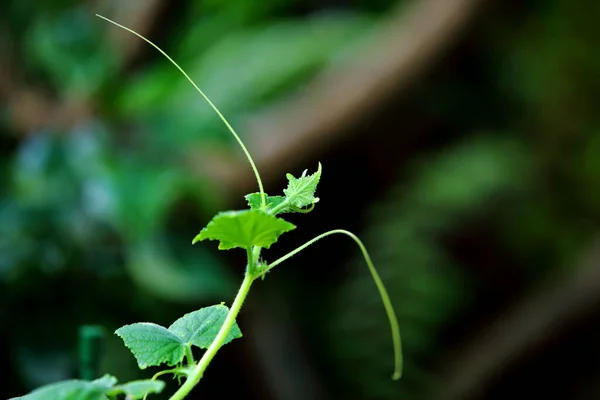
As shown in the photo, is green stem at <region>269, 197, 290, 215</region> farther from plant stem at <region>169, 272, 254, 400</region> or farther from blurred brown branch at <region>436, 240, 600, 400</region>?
blurred brown branch at <region>436, 240, 600, 400</region>

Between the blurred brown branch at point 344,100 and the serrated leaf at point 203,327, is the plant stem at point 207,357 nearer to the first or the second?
the serrated leaf at point 203,327

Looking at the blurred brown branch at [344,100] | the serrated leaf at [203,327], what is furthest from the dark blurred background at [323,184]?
the serrated leaf at [203,327]

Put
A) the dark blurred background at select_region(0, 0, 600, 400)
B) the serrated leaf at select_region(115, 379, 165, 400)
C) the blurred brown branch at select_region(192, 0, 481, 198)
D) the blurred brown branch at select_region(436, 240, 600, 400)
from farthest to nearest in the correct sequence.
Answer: the blurred brown branch at select_region(436, 240, 600, 400) < the blurred brown branch at select_region(192, 0, 481, 198) < the dark blurred background at select_region(0, 0, 600, 400) < the serrated leaf at select_region(115, 379, 165, 400)

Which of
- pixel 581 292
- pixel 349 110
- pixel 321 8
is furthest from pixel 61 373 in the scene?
pixel 321 8

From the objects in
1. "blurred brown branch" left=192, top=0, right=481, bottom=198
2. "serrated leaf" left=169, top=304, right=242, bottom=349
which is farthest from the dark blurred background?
"serrated leaf" left=169, top=304, right=242, bottom=349

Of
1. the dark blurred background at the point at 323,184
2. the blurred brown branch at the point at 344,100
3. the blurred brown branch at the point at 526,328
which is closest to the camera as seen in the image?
the dark blurred background at the point at 323,184

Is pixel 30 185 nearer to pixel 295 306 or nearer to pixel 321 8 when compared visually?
pixel 295 306

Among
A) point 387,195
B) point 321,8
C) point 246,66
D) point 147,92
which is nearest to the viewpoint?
point 147,92
